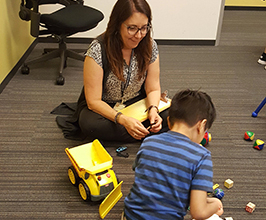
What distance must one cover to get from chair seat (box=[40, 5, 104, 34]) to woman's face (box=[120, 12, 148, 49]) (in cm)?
99

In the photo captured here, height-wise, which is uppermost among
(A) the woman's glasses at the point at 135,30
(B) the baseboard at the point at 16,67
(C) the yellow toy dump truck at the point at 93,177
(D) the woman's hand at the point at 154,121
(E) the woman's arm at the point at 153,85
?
(A) the woman's glasses at the point at 135,30

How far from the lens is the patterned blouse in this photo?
1.62 metres

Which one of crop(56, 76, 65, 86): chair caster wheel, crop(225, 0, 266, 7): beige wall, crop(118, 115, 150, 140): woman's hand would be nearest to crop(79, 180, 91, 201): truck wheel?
crop(118, 115, 150, 140): woman's hand

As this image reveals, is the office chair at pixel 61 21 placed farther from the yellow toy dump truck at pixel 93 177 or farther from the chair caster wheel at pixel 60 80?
the yellow toy dump truck at pixel 93 177

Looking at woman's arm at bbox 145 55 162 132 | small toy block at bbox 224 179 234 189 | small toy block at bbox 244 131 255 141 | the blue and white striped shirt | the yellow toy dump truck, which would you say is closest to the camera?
the blue and white striped shirt

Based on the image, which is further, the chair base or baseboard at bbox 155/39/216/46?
baseboard at bbox 155/39/216/46

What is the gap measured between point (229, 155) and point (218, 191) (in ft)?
1.25

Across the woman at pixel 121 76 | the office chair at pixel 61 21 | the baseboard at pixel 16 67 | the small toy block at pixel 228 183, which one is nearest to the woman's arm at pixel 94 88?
the woman at pixel 121 76

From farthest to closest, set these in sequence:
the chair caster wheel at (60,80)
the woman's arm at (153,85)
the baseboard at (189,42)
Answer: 1. the baseboard at (189,42)
2. the chair caster wheel at (60,80)
3. the woman's arm at (153,85)

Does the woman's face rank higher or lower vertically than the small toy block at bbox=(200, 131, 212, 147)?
higher

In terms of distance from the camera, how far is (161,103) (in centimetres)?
183

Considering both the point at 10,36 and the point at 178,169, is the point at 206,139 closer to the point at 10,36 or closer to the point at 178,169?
the point at 178,169

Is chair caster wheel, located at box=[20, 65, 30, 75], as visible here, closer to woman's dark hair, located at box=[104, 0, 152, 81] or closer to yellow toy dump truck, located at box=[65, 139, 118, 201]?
woman's dark hair, located at box=[104, 0, 152, 81]

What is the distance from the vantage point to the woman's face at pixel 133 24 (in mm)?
1437
